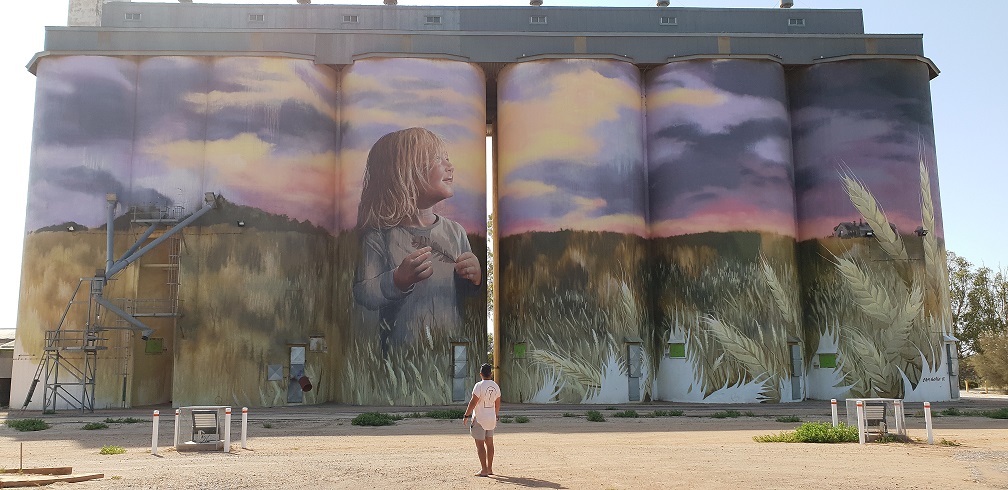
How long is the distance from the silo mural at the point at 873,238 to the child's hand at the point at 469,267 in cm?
1489

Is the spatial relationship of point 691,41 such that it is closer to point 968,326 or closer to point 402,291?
point 402,291

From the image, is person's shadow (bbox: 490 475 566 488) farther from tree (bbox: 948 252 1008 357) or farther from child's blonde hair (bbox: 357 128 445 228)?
tree (bbox: 948 252 1008 357)

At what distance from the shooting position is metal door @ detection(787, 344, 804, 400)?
39.2m

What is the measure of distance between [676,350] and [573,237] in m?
6.67

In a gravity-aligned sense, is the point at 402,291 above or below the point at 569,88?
below

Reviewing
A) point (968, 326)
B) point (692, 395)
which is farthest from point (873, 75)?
point (968, 326)

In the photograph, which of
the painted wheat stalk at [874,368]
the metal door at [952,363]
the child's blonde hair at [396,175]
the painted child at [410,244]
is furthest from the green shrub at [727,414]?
the child's blonde hair at [396,175]

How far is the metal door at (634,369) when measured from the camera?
38281 millimetres

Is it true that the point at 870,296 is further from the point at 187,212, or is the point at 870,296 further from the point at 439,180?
the point at 187,212

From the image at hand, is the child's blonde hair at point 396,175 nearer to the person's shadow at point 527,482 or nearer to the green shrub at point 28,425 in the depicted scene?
the green shrub at point 28,425

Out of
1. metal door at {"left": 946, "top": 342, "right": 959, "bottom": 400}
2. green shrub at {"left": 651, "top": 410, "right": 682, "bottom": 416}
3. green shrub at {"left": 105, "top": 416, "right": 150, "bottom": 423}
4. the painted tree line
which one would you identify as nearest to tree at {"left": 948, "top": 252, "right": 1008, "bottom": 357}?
the painted tree line

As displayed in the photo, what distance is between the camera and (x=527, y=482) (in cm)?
1359

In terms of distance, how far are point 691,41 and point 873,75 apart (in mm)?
8328

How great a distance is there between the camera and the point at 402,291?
3716 centimetres
